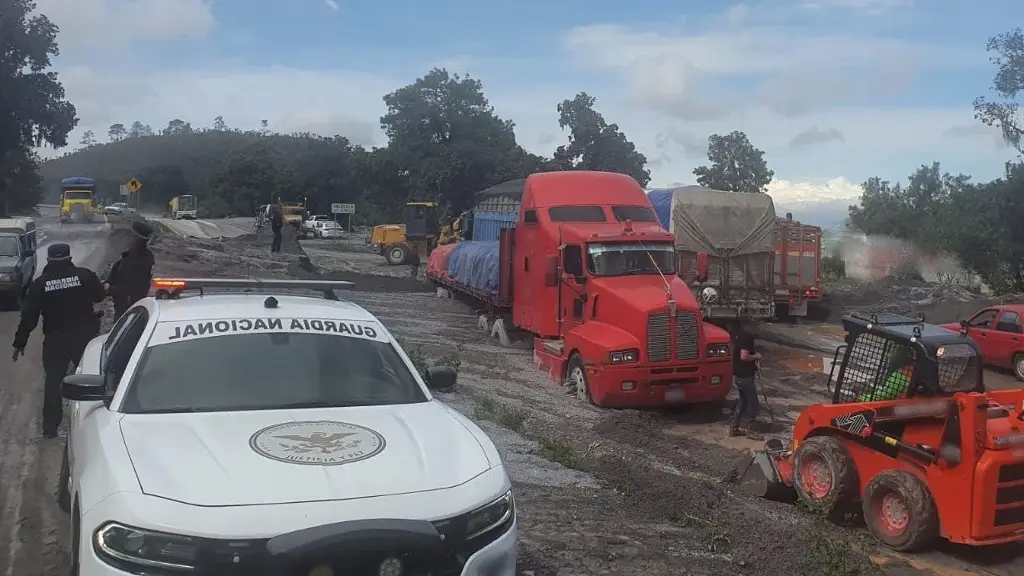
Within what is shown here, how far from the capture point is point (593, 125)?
63781 mm

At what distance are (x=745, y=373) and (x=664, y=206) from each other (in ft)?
36.1

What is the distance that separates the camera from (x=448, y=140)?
7425cm

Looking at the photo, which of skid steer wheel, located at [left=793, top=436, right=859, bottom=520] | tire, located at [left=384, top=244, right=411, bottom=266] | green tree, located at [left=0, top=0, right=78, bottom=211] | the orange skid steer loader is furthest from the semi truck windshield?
green tree, located at [left=0, top=0, right=78, bottom=211]

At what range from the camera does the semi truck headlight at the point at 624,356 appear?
1148 centimetres

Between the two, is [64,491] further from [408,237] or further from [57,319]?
[408,237]

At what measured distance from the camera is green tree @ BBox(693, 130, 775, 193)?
6106 centimetres

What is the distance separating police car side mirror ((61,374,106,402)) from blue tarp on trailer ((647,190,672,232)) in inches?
681

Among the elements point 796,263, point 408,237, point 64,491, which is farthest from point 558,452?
point 408,237

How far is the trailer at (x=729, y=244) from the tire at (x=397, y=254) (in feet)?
61.5

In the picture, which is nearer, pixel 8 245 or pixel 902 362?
pixel 902 362

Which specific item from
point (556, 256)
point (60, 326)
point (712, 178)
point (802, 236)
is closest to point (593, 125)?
point (712, 178)

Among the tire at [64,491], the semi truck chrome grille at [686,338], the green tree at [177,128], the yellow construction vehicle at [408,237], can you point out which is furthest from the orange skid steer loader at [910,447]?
the green tree at [177,128]

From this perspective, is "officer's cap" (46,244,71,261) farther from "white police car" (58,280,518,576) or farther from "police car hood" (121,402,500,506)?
"police car hood" (121,402,500,506)

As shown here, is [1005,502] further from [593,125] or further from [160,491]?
[593,125]
